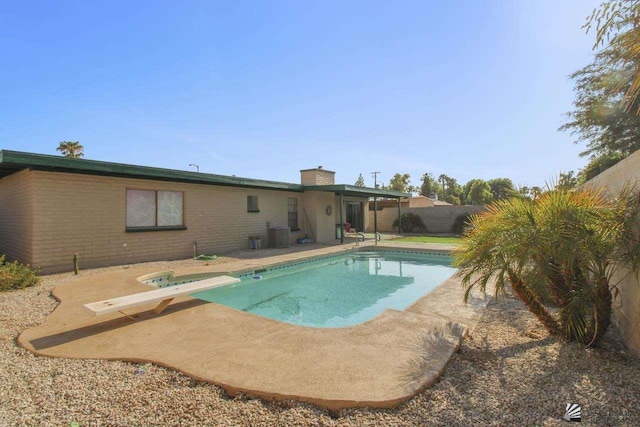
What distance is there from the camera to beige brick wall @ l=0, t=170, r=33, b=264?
7.78 metres

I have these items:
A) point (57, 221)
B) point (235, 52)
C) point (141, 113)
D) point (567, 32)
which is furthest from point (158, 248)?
point (567, 32)

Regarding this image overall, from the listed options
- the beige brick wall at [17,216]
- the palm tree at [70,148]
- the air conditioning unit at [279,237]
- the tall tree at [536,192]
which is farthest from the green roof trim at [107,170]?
the palm tree at [70,148]

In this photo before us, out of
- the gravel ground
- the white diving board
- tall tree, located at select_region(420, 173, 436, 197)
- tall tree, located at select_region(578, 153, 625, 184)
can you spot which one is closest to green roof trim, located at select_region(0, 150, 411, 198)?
the white diving board

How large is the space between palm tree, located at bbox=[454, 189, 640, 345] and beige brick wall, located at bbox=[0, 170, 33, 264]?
9.90 meters

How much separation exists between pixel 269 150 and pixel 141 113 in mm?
7274

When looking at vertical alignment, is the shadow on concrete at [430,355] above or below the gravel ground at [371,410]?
above

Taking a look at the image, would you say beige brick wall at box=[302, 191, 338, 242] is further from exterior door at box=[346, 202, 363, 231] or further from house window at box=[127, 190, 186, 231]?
house window at box=[127, 190, 186, 231]

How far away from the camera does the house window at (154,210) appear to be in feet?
31.3

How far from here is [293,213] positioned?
15.2 m

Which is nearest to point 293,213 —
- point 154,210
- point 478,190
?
point 154,210

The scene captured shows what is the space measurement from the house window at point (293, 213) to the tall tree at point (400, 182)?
41.1 meters

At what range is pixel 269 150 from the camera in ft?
60.0

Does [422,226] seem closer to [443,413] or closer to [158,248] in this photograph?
[158,248]

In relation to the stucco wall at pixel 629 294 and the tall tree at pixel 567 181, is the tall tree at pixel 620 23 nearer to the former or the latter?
the tall tree at pixel 567 181
